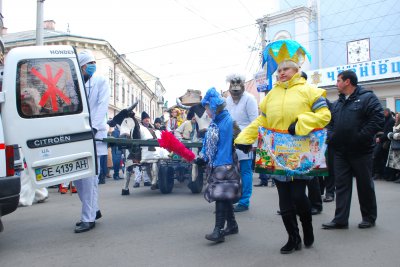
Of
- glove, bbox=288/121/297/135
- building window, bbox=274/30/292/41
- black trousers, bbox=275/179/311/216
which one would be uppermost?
building window, bbox=274/30/292/41

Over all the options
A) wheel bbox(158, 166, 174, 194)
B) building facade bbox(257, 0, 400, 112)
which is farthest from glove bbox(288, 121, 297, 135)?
building facade bbox(257, 0, 400, 112)

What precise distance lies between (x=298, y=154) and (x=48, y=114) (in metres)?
2.75

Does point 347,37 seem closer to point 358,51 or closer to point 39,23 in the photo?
point 358,51

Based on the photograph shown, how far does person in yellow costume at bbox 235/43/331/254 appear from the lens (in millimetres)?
3851

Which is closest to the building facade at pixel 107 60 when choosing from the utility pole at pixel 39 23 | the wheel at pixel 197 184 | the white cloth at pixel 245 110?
the utility pole at pixel 39 23

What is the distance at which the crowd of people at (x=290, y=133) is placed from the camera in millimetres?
3977

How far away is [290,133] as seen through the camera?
3.90m

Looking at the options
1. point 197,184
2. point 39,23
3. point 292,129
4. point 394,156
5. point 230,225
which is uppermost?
point 39,23

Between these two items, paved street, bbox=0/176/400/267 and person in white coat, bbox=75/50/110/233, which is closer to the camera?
paved street, bbox=0/176/400/267

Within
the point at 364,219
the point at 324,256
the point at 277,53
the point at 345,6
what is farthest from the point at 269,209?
the point at 345,6

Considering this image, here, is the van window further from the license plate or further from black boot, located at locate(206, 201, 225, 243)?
black boot, located at locate(206, 201, 225, 243)

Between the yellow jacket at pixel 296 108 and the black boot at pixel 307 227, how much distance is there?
0.83 meters

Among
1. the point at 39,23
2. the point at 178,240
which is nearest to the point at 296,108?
the point at 178,240

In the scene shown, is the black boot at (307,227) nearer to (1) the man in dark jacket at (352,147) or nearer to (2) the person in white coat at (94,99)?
(1) the man in dark jacket at (352,147)
